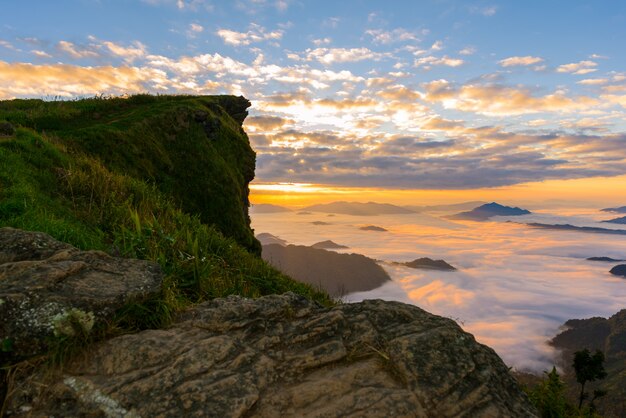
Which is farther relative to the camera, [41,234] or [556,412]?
[556,412]

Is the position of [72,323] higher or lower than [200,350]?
higher

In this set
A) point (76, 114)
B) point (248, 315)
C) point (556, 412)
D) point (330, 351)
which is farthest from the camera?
point (76, 114)

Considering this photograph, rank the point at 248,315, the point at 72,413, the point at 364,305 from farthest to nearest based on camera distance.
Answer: the point at 364,305 < the point at 248,315 < the point at 72,413

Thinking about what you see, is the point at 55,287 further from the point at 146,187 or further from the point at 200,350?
the point at 146,187

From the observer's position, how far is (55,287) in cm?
471

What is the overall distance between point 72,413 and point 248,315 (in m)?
2.26

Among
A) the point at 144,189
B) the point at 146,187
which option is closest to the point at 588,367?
the point at 146,187

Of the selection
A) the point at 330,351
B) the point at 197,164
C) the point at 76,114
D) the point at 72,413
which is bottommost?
the point at 72,413

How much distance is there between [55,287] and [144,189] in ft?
33.1

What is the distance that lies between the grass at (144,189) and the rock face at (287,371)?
543 mm

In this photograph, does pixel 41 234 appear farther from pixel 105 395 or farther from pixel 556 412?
pixel 556 412

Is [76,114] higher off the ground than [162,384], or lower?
higher

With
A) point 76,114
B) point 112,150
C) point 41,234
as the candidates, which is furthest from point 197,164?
point 41,234

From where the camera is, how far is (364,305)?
5883mm
